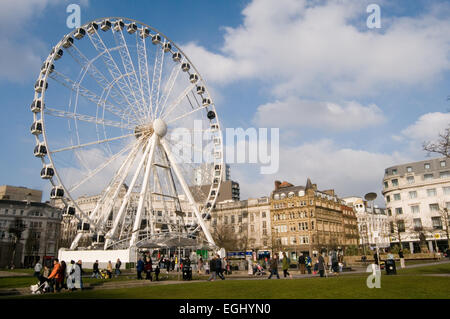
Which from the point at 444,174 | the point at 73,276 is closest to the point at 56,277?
the point at 73,276

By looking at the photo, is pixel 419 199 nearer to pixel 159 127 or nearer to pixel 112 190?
pixel 159 127

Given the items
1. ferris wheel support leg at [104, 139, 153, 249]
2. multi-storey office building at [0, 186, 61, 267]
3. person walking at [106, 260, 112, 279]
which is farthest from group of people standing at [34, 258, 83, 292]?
multi-storey office building at [0, 186, 61, 267]

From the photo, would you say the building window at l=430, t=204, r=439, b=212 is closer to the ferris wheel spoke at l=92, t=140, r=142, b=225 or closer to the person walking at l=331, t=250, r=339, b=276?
the person walking at l=331, t=250, r=339, b=276

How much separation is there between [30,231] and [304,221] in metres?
72.1

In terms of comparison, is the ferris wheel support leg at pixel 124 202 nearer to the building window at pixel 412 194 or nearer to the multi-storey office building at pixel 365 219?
the building window at pixel 412 194

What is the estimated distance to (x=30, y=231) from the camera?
99875 millimetres

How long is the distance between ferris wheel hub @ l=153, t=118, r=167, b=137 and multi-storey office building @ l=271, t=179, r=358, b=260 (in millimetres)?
55339

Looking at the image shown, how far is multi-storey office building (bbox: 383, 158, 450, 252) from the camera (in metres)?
77.7

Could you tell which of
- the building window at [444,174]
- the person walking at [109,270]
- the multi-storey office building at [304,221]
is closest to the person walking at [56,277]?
the person walking at [109,270]

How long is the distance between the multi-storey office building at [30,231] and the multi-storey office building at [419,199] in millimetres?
84229

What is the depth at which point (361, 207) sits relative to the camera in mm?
140125
